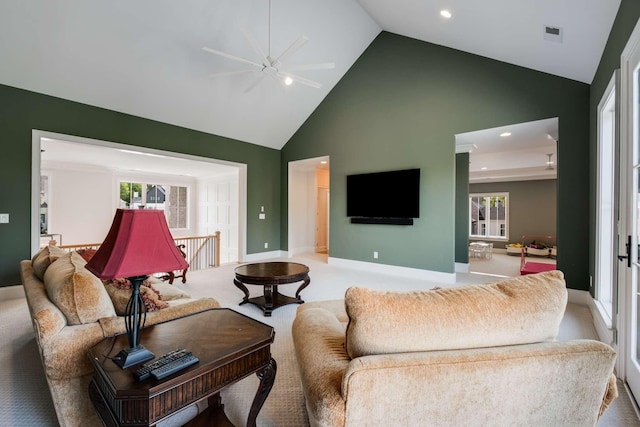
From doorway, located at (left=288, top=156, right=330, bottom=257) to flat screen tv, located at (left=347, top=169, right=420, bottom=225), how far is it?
135cm

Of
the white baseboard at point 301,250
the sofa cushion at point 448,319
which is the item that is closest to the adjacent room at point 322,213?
the sofa cushion at point 448,319

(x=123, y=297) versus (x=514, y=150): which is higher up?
(x=514, y=150)

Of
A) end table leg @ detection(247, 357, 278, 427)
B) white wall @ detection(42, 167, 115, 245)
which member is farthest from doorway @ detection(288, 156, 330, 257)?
end table leg @ detection(247, 357, 278, 427)

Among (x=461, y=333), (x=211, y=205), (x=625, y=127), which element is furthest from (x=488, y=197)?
(x=461, y=333)

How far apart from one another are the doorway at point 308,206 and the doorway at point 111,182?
135cm

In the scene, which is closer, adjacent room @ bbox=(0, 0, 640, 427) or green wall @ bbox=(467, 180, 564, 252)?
adjacent room @ bbox=(0, 0, 640, 427)

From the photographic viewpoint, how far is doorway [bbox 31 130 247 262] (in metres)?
6.02

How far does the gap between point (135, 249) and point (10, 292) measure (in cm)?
452

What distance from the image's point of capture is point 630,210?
1.95 m

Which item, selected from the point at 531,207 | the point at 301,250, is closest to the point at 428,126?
the point at 301,250

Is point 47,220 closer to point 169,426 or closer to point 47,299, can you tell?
point 47,299

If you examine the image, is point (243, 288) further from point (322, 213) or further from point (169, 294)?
point (322, 213)

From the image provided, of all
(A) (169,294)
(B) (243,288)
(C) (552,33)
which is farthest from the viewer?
(B) (243,288)

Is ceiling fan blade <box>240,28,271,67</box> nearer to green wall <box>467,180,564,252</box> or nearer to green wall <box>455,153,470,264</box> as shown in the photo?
green wall <box>455,153,470,264</box>
